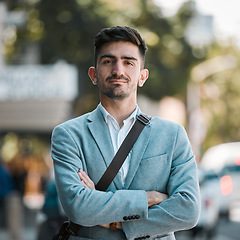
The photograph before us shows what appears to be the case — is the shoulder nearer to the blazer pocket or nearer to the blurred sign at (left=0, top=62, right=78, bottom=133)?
the blazer pocket

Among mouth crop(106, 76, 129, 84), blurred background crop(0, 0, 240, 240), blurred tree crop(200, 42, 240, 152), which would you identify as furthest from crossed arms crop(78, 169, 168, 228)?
blurred tree crop(200, 42, 240, 152)

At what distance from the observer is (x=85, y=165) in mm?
3090

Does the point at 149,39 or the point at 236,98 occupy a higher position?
the point at 149,39

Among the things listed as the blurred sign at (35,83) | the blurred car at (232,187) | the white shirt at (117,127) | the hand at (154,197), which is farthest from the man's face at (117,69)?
the blurred sign at (35,83)

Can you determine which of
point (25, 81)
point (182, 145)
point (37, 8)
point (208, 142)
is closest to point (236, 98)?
point (208, 142)

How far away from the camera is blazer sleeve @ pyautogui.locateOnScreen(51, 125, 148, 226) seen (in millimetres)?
2967

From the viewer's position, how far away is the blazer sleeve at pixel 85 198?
9.73ft

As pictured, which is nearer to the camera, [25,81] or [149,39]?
[149,39]

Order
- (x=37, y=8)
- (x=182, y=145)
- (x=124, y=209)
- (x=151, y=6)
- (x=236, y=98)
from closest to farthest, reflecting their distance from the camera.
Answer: (x=124, y=209) < (x=182, y=145) < (x=37, y=8) < (x=151, y=6) < (x=236, y=98)

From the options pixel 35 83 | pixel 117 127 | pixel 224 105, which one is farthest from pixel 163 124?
pixel 224 105

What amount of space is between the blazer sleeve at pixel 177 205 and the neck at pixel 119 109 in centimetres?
27

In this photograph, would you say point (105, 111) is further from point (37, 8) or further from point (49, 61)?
point (49, 61)

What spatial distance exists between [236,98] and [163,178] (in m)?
48.3

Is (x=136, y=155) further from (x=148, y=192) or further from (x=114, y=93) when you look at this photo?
(x=114, y=93)
